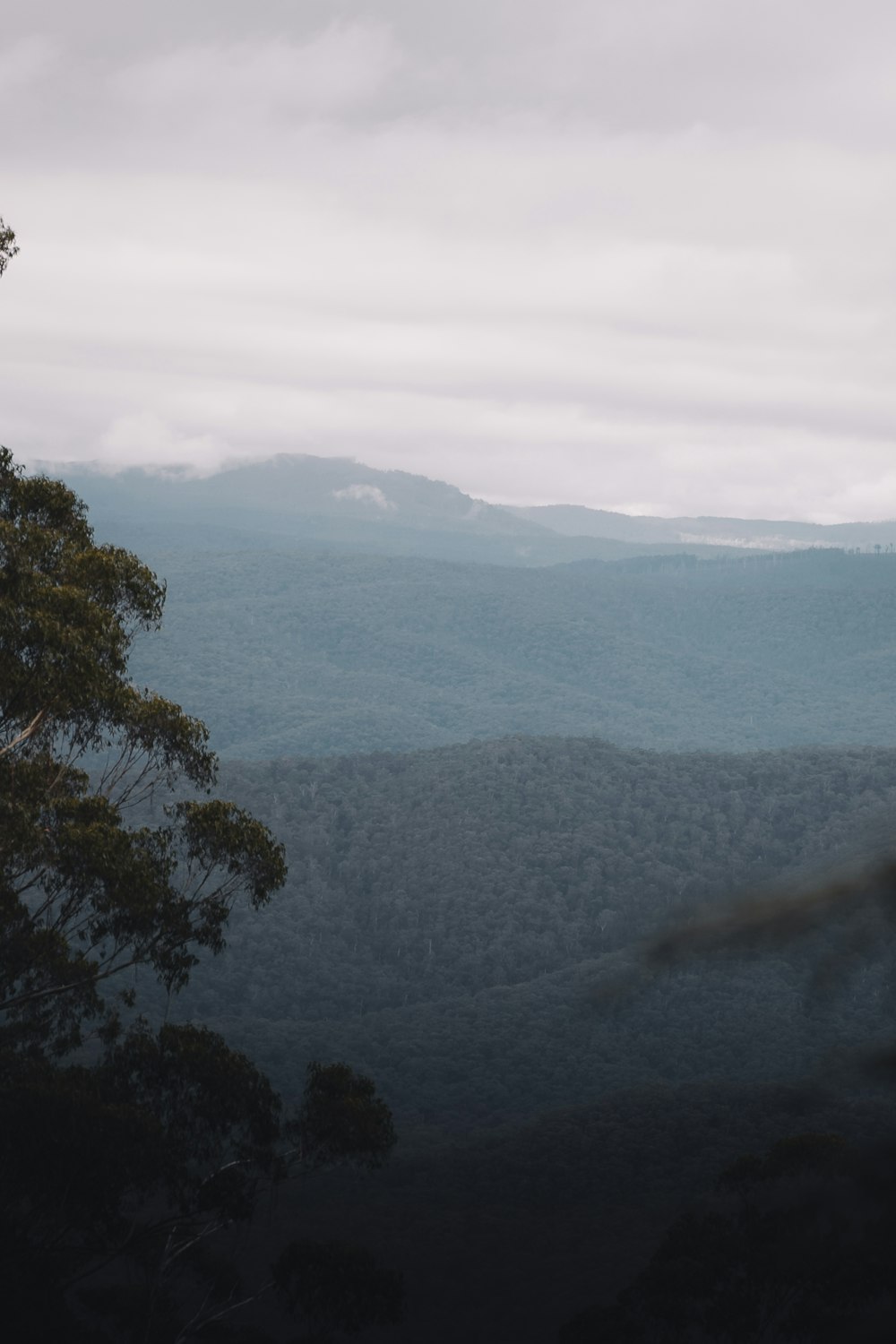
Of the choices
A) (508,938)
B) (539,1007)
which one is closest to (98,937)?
(539,1007)

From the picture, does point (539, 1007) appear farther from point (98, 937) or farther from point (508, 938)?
point (98, 937)

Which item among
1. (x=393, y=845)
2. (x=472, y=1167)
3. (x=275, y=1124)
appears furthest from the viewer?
(x=393, y=845)

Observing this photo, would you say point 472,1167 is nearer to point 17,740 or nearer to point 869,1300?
point 869,1300

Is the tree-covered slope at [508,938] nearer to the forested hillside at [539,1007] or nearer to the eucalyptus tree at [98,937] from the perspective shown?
the forested hillside at [539,1007]

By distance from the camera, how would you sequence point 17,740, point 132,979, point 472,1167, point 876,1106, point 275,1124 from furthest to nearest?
1. point 132,979
2. point 472,1167
3. point 876,1106
4. point 275,1124
5. point 17,740

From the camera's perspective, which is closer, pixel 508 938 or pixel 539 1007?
pixel 539 1007

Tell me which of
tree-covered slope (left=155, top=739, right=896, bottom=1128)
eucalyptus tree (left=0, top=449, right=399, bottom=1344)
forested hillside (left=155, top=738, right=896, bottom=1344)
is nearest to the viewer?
eucalyptus tree (left=0, top=449, right=399, bottom=1344)

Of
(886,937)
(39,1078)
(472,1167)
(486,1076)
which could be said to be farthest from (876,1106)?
(886,937)

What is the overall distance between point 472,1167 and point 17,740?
74.9 metres

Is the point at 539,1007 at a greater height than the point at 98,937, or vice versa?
the point at 98,937

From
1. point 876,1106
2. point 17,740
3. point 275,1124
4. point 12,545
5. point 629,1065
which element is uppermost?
point 12,545

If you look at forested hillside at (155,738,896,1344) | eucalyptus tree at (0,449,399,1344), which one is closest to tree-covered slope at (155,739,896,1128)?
forested hillside at (155,738,896,1344)

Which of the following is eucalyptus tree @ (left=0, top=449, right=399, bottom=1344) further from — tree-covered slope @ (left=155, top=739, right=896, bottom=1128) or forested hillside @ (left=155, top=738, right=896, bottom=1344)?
tree-covered slope @ (left=155, top=739, right=896, bottom=1128)

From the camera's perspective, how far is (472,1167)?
8562 centimetres
